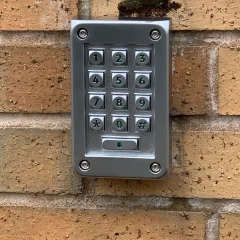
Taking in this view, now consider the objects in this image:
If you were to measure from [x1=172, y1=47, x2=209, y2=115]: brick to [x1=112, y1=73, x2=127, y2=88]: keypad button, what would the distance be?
7 centimetres

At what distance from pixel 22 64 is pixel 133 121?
18 cm

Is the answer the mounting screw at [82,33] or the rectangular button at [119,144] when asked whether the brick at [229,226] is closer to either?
the rectangular button at [119,144]

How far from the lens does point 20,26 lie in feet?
2.22

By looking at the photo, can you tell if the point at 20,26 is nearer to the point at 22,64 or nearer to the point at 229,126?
the point at 22,64

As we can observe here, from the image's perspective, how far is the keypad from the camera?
62 centimetres

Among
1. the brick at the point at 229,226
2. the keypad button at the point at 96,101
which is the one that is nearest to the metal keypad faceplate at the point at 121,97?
the keypad button at the point at 96,101

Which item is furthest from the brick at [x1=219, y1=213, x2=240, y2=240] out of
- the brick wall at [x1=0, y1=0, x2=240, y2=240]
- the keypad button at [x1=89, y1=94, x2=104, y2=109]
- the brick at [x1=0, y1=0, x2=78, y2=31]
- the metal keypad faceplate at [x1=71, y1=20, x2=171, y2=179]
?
the brick at [x1=0, y1=0, x2=78, y2=31]

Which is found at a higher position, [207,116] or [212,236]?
[207,116]

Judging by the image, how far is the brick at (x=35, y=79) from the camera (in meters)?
0.68

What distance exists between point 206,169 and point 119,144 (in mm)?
128

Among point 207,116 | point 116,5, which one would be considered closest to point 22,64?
point 116,5

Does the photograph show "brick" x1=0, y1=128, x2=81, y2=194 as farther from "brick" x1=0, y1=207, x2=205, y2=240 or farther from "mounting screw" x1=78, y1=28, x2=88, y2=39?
"mounting screw" x1=78, y1=28, x2=88, y2=39

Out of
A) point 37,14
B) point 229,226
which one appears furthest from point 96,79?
point 229,226

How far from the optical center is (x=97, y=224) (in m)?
0.70
